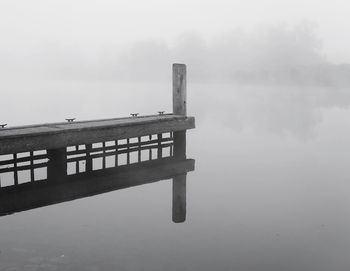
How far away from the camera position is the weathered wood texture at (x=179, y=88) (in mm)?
10820

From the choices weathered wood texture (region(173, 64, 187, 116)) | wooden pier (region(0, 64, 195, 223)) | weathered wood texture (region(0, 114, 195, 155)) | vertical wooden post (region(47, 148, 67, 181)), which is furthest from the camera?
weathered wood texture (region(173, 64, 187, 116))

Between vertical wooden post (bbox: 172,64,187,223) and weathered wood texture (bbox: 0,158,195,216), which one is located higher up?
vertical wooden post (bbox: 172,64,187,223)

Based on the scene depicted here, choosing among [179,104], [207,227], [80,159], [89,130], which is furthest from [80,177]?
[179,104]

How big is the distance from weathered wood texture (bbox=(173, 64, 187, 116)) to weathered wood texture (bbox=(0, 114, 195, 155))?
1.01ft

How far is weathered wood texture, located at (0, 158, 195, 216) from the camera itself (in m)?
8.05

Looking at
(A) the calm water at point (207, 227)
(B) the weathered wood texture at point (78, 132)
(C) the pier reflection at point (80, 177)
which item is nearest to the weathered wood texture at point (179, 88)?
A: (B) the weathered wood texture at point (78, 132)

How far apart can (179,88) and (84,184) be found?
11.6 feet

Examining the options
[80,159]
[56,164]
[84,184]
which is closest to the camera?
[56,164]

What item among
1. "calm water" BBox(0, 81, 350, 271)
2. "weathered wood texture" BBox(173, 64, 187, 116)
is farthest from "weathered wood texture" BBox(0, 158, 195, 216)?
"weathered wood texture" BBox(173, 64, 187, 116)

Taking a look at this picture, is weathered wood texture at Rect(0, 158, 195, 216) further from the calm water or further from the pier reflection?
the calm water

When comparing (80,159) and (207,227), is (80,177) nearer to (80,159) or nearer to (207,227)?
(80,159)

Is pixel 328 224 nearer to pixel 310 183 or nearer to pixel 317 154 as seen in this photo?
pixel 310 183

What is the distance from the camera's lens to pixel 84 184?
8945 mm

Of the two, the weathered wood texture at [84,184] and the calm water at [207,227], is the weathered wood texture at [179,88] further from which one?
the calm water at [207,227]
